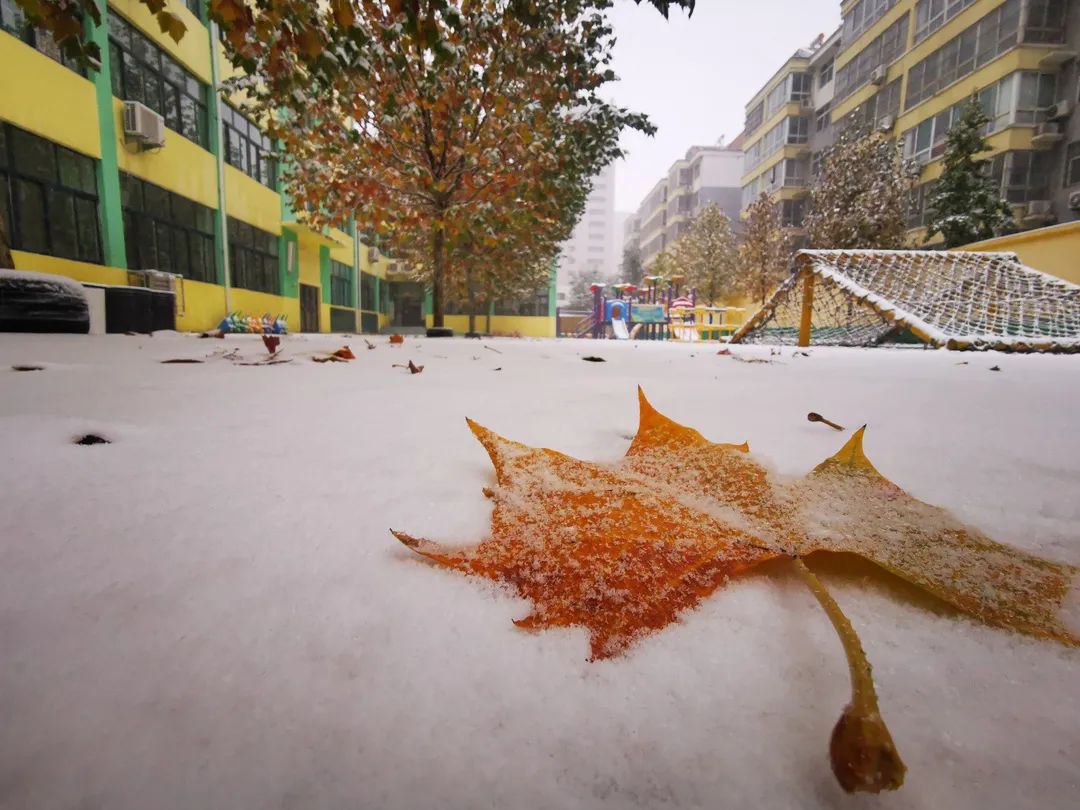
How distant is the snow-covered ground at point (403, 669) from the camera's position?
0.38m

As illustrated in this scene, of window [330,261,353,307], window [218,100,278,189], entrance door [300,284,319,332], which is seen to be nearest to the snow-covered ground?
window [218,100,278,189]

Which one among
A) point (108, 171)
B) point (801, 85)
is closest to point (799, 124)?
point (801, 85)

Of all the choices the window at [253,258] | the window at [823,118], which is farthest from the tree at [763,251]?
the window at [253,258]

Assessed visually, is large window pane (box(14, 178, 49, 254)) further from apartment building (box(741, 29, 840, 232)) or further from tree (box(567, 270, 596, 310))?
tree (box(567, 270, 596, 310))

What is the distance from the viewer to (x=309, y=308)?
60.6ft

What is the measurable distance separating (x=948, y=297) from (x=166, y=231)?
1382cm

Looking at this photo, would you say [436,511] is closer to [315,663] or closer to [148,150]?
[315,663]

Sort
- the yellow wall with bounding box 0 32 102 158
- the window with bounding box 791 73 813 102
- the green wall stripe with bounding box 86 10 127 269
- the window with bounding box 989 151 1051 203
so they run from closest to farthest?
the yellow wall with bounding box 0 32 102 158, the green wall stripe with bounding box 86 10 127 269, the window with bounding box 989 151 1051 203, the window with bounding box 791 73 813 102

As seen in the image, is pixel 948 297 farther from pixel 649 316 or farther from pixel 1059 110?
pixel 1059 110

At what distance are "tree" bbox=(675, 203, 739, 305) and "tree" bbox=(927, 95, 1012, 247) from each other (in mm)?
8592

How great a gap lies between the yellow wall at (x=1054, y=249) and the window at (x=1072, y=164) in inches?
488

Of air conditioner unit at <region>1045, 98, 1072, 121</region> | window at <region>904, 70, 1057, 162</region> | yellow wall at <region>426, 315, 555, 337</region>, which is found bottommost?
yellow wall at <region>426, 315, 555, 337</region>

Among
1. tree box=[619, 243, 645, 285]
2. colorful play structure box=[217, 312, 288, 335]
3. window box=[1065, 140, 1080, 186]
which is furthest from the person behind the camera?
tree box=[619, 243, 645, 285]

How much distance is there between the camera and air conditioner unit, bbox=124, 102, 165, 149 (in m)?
9.36
